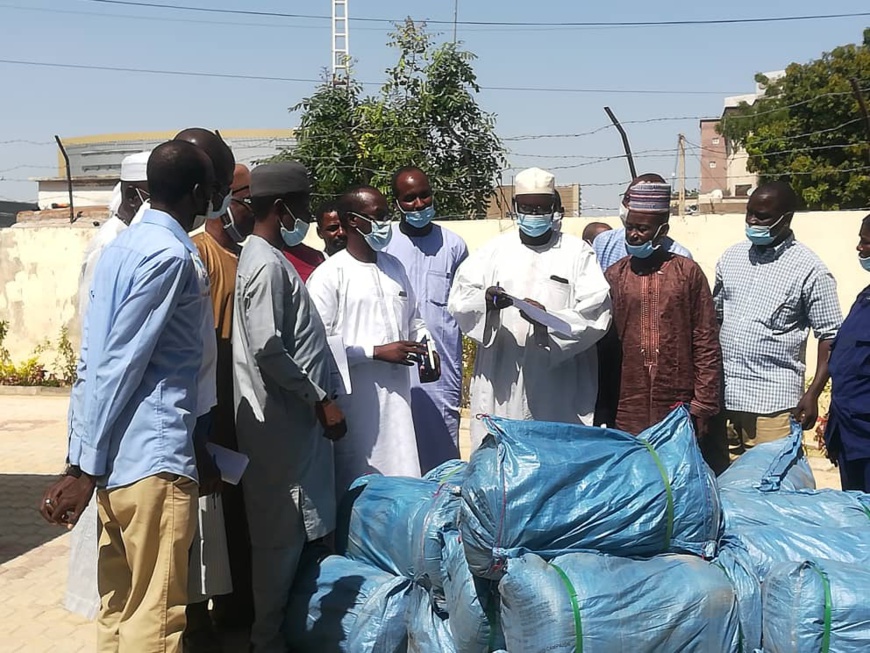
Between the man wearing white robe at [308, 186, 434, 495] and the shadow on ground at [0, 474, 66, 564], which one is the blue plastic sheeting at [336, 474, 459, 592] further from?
the shadow on ground at [0, 474, 66, 564]

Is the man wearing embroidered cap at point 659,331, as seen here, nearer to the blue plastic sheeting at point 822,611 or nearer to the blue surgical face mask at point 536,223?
the blue surgical face mask at point 536,223

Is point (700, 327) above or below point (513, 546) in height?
above

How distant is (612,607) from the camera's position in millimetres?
2898

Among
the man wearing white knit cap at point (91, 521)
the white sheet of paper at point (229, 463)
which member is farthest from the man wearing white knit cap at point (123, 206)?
the white sheet of paper at point (229, 463)

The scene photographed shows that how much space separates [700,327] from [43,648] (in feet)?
10.4

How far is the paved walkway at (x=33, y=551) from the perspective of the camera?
413 centimetres

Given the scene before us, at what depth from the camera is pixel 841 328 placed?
13.8 feet

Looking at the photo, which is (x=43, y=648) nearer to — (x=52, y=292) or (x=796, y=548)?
(x=796, y=548)

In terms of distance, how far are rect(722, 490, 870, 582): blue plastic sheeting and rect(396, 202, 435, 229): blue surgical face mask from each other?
2277mm

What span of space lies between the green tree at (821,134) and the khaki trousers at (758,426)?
20.9 meters

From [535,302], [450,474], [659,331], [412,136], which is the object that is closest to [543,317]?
[535,302]

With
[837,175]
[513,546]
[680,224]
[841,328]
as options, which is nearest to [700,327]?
[841,328]

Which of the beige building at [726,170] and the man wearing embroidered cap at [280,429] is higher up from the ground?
the beige building at [726,170]

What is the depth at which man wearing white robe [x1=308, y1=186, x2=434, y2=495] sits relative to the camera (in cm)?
426
